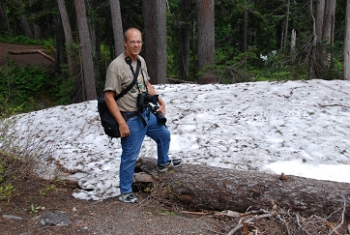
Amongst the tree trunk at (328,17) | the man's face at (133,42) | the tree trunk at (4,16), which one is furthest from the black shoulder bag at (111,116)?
the tree trunk at (4,16)

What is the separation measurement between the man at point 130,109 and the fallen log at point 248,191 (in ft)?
1.62

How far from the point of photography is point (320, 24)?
11500mm

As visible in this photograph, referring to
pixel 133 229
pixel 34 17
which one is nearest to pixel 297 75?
pixel 133 229

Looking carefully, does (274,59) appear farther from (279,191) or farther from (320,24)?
(279,191)

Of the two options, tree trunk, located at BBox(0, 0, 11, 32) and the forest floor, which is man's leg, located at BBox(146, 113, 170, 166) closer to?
the forest floor

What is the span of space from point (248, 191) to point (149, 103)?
1.69 meters

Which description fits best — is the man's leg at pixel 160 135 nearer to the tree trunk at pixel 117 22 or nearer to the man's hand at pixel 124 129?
the man's hand at pixel 124 129

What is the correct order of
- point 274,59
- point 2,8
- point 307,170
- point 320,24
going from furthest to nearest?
point 2,8, point 320,24, point 274,59, point 307,170

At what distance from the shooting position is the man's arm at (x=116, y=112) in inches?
152

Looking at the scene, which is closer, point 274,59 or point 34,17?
point 274,59

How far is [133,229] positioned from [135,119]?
4.28 ft

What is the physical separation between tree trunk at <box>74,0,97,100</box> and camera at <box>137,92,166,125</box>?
8.66 m

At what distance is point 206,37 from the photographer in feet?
39.6

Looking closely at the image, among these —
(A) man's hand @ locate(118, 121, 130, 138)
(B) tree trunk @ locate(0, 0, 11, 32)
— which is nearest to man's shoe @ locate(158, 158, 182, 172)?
(A) man's hand @ locate(118, 121, 130, 138)
